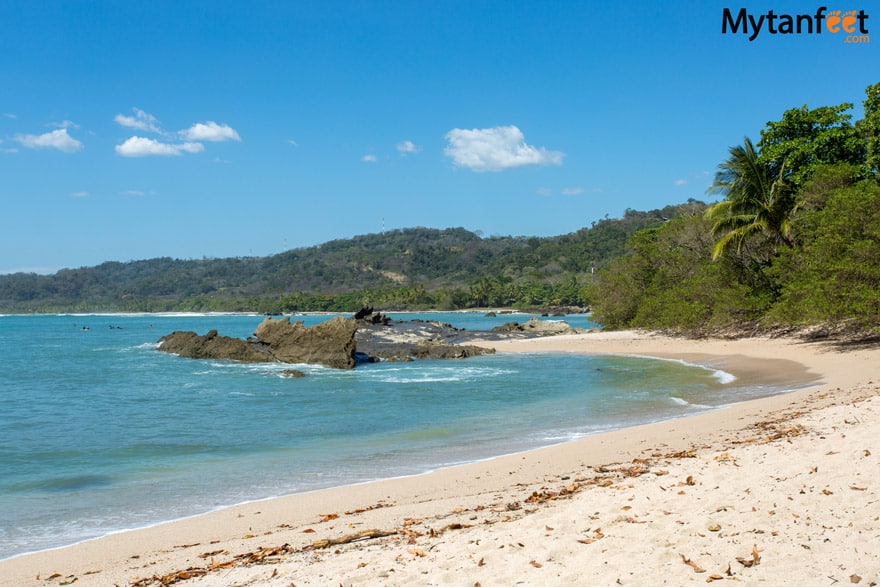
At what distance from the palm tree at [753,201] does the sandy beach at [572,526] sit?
21432 mm

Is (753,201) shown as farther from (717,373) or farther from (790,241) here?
(717,373)

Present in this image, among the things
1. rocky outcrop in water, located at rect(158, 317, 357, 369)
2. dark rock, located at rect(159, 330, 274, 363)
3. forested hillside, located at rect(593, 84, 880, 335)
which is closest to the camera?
forested hillside, located at rect(593, 84, 880, 335)

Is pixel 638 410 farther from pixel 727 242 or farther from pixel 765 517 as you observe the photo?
pixel 727 242

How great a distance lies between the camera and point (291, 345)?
3556 cm

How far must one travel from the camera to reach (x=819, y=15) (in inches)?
752

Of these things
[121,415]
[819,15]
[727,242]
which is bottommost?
[121,415]

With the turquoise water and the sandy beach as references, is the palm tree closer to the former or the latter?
the turquoise water

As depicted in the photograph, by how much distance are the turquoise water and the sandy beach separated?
53.3 inches

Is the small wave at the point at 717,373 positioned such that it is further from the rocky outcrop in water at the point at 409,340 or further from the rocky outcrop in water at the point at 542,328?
the rocky outcrop in water at the point at 542,328

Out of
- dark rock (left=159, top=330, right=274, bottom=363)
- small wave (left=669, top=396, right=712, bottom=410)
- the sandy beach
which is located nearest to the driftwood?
the sandy beach

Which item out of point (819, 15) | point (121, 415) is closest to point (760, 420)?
point (819, 15)

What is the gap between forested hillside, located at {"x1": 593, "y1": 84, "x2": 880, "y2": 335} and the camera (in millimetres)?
21578

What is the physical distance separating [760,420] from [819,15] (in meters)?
13.4

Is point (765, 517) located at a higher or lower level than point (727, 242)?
lower
